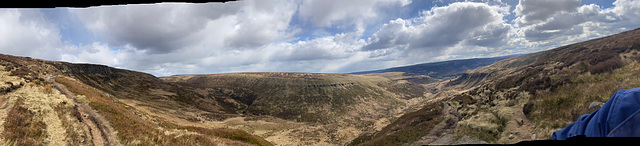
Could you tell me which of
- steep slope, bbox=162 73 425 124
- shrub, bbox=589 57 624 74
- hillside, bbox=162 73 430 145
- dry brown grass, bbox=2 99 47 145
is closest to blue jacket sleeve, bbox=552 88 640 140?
dry brown grass, bbox=2 99 47 145

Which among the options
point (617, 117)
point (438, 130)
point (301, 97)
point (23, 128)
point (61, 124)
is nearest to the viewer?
point (617, 117)

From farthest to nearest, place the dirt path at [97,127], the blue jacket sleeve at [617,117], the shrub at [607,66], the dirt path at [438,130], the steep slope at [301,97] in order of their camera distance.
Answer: the steep slope at [301,97]
the shrub at [607,66]
the dirt path at [438,130]
the dirt path at [97,127]
the blue jacket sleeve at [617,117]

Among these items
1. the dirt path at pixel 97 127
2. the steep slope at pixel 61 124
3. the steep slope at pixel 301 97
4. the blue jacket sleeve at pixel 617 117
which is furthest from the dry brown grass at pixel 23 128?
the steep slope at pixel 301 97

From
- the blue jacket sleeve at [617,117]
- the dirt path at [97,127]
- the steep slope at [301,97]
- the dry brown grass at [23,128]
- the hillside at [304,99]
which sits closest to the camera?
the blue jacket sleeve at [617,117]

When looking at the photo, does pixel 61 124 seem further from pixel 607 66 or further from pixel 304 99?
pixel 304 99

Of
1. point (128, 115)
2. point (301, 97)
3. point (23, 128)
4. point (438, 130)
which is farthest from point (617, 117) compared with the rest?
point (301, 97)

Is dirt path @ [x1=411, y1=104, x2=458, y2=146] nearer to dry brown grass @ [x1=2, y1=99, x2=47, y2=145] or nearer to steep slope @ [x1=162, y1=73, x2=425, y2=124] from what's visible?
dry brown grass @ [x1=2, y1=99, x2=47, y2=145]

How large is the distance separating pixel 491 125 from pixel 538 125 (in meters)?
2.66

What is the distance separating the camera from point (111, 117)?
18719 millimetres

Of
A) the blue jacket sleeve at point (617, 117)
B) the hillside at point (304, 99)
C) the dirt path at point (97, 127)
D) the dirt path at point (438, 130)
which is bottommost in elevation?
the hillside at point (304, 99)

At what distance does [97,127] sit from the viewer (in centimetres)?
1655

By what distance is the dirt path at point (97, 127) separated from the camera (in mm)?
14500

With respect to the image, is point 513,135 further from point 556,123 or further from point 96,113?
point 96,113

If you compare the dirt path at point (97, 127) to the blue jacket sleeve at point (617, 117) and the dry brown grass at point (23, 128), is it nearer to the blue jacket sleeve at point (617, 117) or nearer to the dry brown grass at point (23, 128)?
the dry brown grass at point (23, 128)
